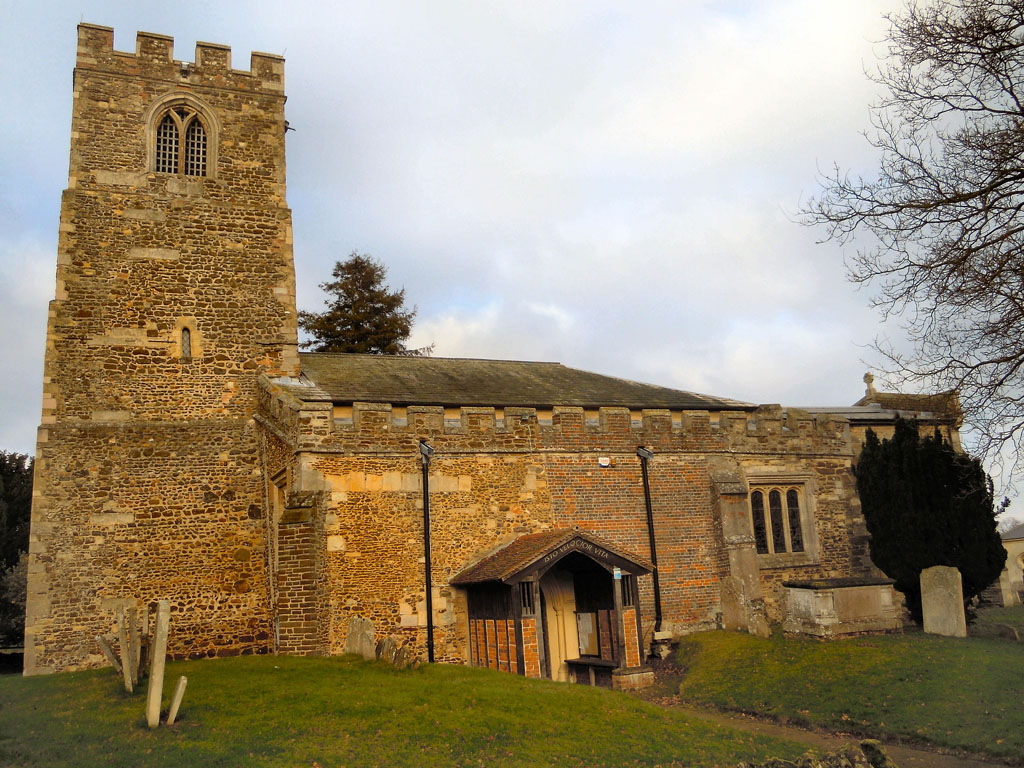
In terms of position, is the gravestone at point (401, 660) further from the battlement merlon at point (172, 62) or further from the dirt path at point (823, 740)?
the battlement merlon at point (172, 62)

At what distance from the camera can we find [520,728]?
1178 cm

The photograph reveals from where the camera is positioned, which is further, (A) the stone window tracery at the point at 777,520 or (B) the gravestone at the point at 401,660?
(A) the stone window tracery at the point at 777,520

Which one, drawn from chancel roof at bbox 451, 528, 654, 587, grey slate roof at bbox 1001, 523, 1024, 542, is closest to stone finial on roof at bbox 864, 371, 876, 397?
chancel roof at bbox 451, 528, 654, 587

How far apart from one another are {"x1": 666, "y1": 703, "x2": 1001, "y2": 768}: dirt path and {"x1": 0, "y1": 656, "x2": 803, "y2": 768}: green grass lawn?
2.66 ft

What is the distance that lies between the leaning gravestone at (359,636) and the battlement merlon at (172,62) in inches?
557

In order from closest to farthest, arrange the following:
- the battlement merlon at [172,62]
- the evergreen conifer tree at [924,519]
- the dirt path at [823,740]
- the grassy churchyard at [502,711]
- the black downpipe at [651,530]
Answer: the grassy churchyard at [502,711] → the dirt path at [823,740] → the evergreen conifer tree at [924,519] → the black downpipe at [651,530] → the battlement merlon at [172,62]

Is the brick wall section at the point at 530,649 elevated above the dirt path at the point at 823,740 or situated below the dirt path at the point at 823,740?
above

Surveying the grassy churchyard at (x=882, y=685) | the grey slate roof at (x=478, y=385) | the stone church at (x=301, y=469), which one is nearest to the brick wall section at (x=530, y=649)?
the stone church at (x=301, y=469)

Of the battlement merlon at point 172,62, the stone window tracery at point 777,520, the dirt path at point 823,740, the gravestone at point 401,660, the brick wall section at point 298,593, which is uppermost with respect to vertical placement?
the battlement merlon at point 172,62

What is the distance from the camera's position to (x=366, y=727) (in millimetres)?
11492

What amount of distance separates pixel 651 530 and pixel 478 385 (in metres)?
5.76

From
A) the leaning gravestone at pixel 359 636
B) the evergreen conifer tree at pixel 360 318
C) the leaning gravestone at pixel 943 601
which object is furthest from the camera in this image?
the evergreen conifer tree at pixel 360 318

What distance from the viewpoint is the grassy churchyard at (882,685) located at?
12297mm

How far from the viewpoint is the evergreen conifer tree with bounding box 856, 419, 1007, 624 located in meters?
18.6
